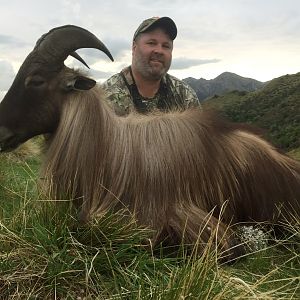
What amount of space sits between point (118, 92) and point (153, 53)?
695mm

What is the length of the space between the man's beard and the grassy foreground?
10.1 feet

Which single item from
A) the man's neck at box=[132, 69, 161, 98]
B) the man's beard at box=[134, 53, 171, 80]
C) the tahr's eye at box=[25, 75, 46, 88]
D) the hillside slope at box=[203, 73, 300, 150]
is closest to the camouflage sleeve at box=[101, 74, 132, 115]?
the man's neck at box=[132, 69, 161, 98]

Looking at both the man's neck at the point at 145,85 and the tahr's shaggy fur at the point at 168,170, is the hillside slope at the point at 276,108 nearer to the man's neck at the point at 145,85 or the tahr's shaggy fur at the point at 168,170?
the man's neck at the point at 145,85

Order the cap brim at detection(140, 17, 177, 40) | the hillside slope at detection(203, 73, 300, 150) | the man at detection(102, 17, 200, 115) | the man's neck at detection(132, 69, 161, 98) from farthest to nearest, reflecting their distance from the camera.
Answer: the hillside slope at detection(203, 73, 300, 150) < the man's neck at detection(132, 69, 161, 98) < the man at detection(102, 17, 200, 115) < the cap brim at detection(140, 17, 177, 40)

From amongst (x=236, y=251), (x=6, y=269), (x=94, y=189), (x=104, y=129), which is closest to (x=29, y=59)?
(x=104, y=129)

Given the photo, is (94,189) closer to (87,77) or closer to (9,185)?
(87,77)

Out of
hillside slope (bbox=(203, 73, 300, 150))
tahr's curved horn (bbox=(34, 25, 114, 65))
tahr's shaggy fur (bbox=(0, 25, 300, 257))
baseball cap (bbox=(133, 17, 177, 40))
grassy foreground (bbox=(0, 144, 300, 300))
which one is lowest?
hillside slope (bbox=(203, 73, 300, 150))

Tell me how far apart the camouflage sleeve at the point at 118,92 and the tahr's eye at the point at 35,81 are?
1777mm

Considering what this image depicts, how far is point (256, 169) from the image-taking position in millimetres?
5438

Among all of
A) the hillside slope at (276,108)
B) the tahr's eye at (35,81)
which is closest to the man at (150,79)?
the tahr's eye at (35,81)

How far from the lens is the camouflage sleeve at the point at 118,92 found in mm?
7039

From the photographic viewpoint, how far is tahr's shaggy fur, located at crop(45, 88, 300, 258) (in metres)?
4.79

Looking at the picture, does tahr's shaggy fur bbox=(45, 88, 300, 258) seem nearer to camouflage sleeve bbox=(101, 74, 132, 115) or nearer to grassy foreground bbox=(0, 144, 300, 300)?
grassy foreground bbox=(0, 144, 300, 300)

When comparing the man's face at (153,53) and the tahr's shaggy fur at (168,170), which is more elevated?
the man's face at (153,53)
